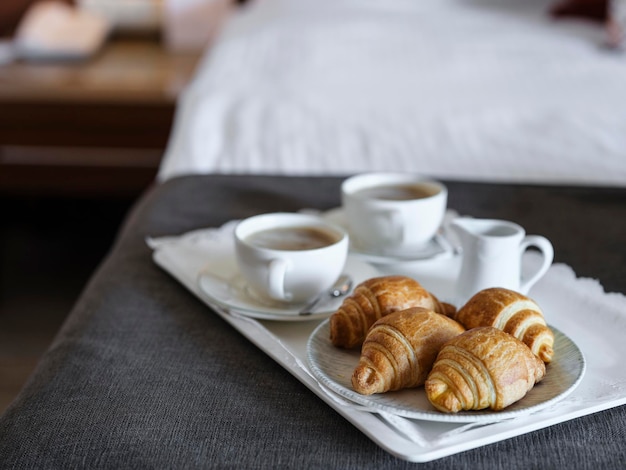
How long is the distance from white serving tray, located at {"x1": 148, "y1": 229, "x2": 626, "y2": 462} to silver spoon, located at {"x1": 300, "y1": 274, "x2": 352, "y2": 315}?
0.6 inches

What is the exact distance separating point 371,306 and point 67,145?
183 centimetres

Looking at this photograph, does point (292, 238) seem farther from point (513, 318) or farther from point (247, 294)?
point (513, 318)

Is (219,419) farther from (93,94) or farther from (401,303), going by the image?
(93,94)

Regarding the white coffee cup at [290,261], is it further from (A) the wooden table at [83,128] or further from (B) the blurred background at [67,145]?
(A) the wooden table at [83,128]

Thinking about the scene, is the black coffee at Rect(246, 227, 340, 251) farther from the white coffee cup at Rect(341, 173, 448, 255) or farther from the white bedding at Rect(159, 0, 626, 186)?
the white bedding at Rect(159, 0, 626, 186)

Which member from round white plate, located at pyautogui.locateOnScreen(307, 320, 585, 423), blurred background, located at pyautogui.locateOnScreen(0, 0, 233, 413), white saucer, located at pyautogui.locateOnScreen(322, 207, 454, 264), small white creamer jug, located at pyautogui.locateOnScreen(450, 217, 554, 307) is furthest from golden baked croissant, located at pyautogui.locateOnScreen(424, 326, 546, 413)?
blurred background, located at pyautogui.locateOnScreen(0, 0, 233, 413)

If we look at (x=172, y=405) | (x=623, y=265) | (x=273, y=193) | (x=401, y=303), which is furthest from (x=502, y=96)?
(x=172, y=405)

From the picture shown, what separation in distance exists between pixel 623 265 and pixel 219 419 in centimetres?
53

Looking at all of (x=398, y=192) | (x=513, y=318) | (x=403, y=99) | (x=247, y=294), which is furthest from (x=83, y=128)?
(x=513, y=318)

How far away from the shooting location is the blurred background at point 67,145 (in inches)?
84.5

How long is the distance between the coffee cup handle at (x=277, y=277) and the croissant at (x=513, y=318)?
0.57 feet

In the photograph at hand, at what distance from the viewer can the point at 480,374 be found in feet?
1.78

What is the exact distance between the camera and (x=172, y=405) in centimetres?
63

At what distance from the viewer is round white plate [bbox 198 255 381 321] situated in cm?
73
